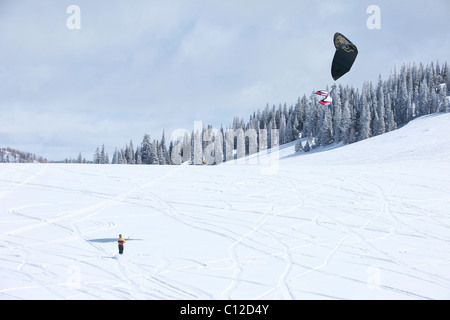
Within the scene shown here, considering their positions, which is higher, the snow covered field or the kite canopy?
the kite canopy

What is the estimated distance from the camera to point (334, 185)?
873 inches

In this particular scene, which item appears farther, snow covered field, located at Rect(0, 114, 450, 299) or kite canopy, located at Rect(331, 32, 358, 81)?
kite canopy, located at Rect(331, 32, 358, 81)

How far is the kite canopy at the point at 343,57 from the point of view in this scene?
1875cm

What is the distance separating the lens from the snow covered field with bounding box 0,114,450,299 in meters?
9.52

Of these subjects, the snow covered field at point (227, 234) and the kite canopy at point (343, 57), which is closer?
the snow covered field at point (227, 234)

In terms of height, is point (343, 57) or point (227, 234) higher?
point (343, 57)

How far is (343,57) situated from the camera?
61.5 ft

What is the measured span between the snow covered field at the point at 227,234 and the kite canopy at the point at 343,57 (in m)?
6.85

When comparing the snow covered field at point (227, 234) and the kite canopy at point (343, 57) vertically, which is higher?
the kite canopy at point (343, 57)

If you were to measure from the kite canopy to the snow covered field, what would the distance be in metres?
6.85

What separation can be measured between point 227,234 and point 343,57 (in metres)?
11.4

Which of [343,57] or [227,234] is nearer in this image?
[227,234]

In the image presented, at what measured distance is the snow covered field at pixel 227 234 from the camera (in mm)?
9516
